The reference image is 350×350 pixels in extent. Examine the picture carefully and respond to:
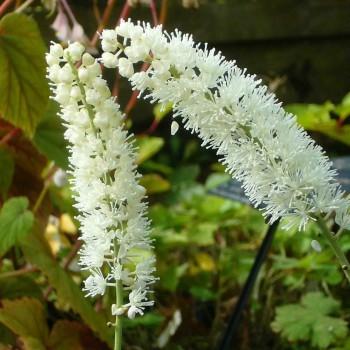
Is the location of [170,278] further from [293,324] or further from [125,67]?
[125,67]

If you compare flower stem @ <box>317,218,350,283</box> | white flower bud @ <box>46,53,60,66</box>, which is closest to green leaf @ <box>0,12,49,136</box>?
white flower bud @ <box>46,53,60,66</box>

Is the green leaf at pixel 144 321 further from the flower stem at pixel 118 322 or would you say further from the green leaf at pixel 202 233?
the flower stem at pixel 118 322

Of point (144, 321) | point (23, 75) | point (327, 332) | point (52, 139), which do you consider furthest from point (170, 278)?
point (23, 75)

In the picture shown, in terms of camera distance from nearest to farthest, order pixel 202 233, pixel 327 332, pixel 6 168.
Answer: pixel 6 168 < pixel 327 332 < pixel 202 233

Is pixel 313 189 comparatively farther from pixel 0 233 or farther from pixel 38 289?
pixel 38 289

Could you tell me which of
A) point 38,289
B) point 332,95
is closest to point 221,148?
point 38,289
